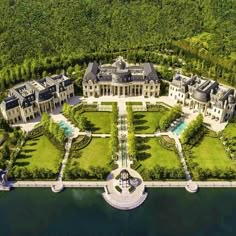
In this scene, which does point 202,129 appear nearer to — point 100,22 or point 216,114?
point 216,114

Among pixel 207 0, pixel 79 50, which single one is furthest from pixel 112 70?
pixel 207 0

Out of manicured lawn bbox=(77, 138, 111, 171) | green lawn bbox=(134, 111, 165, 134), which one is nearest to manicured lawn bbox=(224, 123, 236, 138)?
green lawn bbox=(134, 111, 165, 134)

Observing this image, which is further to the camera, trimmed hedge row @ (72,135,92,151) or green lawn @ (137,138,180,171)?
trimmed hedge row @ (72,135,92,151)

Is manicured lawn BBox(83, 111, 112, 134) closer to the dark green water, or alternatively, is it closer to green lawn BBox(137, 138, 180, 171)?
green lawn BBox(137, 138, 180, 171)

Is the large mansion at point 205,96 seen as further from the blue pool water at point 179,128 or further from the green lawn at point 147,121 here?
the green lawn at point 147,121

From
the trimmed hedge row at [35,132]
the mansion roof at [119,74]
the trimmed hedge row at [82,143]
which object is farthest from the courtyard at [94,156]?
the mansion roof at [119,74]

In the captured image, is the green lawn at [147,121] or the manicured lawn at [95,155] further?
the green lawn at [147,121]

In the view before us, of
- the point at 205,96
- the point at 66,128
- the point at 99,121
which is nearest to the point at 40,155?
the point at 66,128
